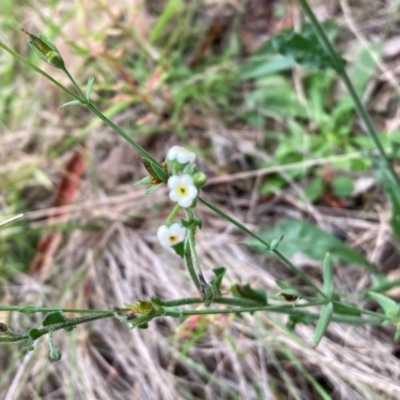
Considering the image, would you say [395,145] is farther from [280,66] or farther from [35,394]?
[35,394]

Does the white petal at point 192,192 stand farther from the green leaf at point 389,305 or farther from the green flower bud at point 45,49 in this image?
the green leaf at point 389,305

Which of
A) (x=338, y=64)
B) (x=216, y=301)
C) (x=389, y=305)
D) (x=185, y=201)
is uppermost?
(x=338, y=64)

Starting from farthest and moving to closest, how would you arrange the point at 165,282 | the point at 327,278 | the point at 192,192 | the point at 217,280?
the point at 165,282
the point at 327,278
the point at 217,280
the point at 192,192

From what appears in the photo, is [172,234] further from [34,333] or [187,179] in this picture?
[34,333]

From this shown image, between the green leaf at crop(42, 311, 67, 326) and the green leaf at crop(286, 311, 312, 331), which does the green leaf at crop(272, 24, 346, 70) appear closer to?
the green leaf at crop(286, 311, 312, 331)

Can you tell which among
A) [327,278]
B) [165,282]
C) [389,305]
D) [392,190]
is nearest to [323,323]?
[327,278]

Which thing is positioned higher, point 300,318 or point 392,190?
point 392,190

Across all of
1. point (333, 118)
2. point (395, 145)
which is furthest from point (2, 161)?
point (395, 145)
